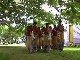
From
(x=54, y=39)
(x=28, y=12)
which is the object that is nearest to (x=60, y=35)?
(x=54, y=39)

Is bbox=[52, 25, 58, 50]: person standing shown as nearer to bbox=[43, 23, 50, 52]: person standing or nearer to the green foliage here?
bbox=[43, 23, 50, 52]: person standing

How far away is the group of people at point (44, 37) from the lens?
1348 cm

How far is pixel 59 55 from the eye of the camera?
42.2 feet

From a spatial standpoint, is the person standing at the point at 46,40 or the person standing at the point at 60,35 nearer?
the person standing at the point at 46,40

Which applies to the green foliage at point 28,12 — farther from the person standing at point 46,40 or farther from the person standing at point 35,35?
the person standing at point 46,40

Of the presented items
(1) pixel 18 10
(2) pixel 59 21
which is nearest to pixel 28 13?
(1) pixel 18 10

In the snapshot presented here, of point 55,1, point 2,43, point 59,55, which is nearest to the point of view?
point 59,55

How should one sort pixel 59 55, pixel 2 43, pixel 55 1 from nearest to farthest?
1. pixel 59 55
2. pixel 55 1
3. pixel 2 43

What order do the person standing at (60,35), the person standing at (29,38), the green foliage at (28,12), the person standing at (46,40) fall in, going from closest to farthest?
the green foliage at (28,12), the person standing at (29,38), the person standing at (46,40), the person standing at (60,35)

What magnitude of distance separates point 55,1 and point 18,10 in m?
1.92

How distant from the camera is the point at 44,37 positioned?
46.0ft

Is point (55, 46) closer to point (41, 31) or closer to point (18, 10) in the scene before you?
point (41, 31)

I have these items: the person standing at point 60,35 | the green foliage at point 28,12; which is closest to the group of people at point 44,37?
the person standing at point 60,35

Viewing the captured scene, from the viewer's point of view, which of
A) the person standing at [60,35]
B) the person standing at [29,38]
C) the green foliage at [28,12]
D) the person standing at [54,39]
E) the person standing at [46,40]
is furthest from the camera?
the person standing at [54,39]
